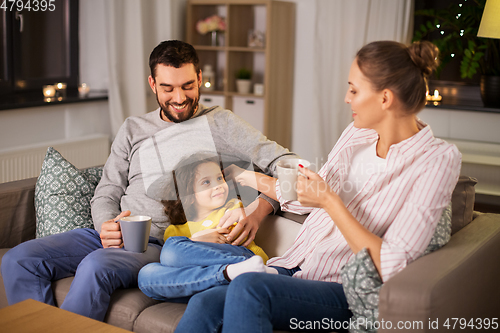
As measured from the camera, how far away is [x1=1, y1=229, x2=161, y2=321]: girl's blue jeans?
144 centimetres

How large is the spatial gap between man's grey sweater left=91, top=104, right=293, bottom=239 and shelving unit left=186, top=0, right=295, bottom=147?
2.34 meters

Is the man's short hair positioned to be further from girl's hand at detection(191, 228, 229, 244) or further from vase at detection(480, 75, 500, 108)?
vase at detection(480, 75, 500, 108)

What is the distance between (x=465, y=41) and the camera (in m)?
3.85

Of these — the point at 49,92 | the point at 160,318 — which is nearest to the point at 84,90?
the point at 49,92

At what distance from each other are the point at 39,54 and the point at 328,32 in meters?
2.25

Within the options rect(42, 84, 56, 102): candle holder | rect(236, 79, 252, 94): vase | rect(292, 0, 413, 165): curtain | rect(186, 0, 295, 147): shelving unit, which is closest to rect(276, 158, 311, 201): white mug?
rect(42, 84, 56, 102): candle holder

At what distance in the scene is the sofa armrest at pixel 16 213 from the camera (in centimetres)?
184

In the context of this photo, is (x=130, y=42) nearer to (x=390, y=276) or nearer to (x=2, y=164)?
(x=2, y=164)

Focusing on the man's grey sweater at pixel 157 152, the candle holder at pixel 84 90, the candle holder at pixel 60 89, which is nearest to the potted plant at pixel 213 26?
the candle holder at pixel 84 90

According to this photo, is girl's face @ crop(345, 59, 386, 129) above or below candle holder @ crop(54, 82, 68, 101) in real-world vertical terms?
above

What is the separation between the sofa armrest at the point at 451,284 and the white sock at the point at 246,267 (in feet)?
1.16

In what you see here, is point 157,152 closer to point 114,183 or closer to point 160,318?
point 114,183

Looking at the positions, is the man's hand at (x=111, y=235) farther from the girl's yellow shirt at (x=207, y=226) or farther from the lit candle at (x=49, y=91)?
the lit candle at (x=49, y=91)

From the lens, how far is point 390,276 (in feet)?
3.86
